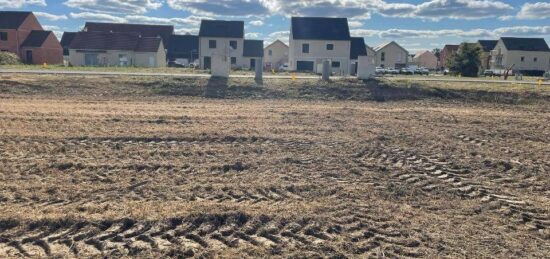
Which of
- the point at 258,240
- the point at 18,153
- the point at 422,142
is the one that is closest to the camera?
the point at 258,240

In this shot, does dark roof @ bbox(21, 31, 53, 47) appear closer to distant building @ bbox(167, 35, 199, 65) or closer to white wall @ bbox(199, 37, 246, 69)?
distant building @ bbox(167, 35, 199, 65)

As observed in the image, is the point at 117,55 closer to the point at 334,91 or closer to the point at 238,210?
the point at 334,91

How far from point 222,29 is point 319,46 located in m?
12.7

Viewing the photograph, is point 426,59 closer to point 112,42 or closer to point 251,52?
point 251,52

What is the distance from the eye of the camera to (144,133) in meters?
11.9

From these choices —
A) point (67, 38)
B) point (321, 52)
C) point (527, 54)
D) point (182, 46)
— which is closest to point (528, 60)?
point (527, 54)

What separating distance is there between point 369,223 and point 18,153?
24.4ft

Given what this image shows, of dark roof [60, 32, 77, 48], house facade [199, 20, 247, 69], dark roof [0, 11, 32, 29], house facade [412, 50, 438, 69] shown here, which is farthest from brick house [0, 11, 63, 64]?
house facade [412, 50, 438, 69]

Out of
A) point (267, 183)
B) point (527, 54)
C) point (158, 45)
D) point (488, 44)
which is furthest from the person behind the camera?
point (488, 44)

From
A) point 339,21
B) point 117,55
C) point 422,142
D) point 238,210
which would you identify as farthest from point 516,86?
point 117,55

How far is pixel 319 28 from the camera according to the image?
5456 cm

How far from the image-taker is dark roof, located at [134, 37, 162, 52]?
5441 centimetres

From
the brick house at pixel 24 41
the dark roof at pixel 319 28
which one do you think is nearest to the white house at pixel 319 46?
the dark roof at pixel 319 28

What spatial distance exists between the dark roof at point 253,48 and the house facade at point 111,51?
42.8ft
